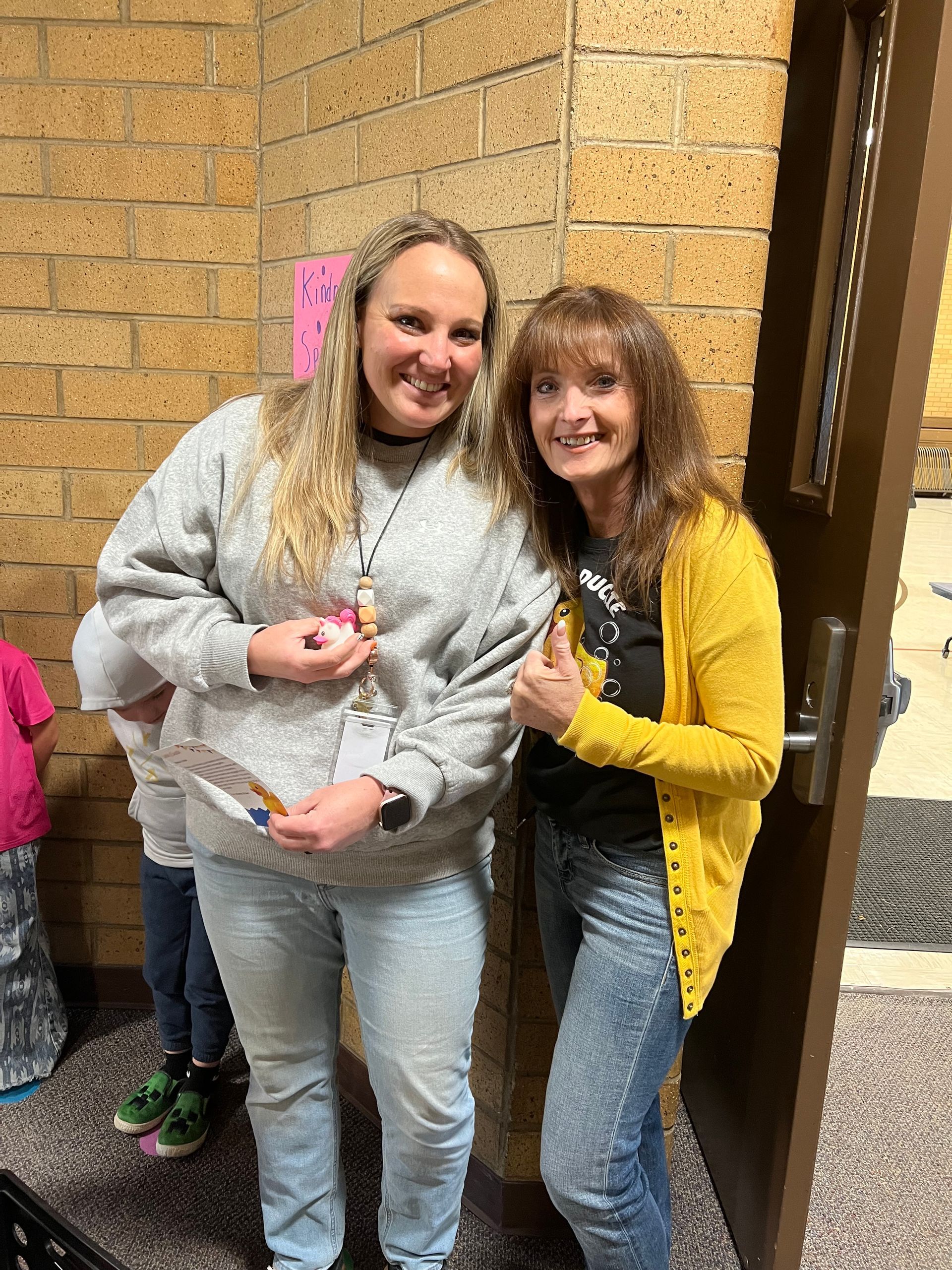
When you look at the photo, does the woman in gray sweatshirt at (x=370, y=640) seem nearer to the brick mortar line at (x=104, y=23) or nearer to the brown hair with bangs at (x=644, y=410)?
the brown hair with bangs at (x=644, y=410)

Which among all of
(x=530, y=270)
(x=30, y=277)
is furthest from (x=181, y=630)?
(x=30, y=277)

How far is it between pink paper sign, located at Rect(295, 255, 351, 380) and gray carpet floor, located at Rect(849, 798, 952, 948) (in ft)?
7.40

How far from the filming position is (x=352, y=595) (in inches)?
55.7

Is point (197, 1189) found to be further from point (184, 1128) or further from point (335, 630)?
point (335, 630)

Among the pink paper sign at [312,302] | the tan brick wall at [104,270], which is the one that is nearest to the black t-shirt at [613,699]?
the pink paper sign at [312,302]

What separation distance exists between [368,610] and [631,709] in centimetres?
41

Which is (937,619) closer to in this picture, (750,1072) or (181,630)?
(750,1072)

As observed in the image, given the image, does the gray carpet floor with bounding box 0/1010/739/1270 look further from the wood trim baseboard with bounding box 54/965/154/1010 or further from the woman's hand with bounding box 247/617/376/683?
the woman's hand with bounding box 247/617/376/683

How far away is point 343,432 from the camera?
141cm

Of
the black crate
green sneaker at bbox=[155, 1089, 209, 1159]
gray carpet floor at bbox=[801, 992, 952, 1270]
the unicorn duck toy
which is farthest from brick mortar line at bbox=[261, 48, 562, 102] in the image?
gray carpet floor at bbox=[801, 992, 952, 1270]

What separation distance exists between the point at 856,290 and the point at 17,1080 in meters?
2.48

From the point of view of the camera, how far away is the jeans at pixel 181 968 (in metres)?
2.12

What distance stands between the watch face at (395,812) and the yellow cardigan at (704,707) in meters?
0.23

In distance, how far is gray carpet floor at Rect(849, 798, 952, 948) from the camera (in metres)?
3.23
